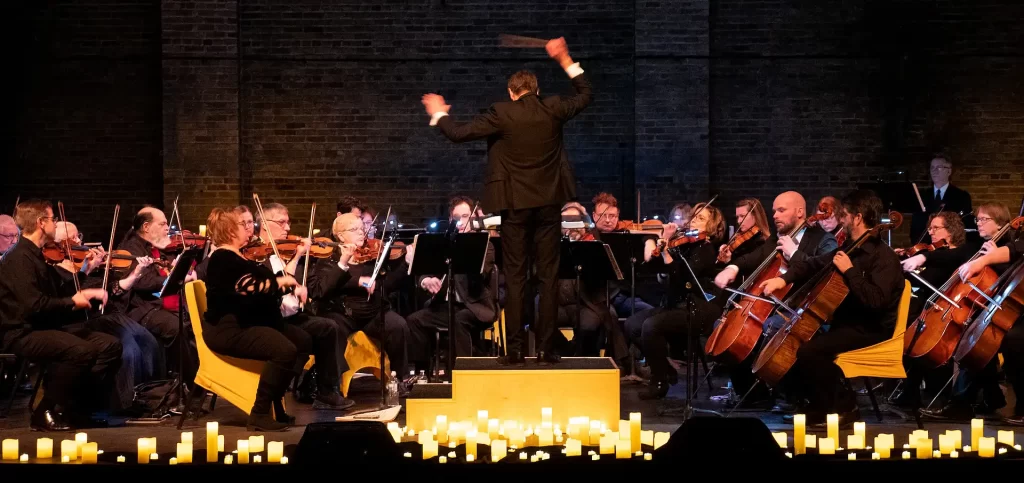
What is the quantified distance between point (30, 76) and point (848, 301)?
816 centimetres

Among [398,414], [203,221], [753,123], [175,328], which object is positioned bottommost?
[398,414]

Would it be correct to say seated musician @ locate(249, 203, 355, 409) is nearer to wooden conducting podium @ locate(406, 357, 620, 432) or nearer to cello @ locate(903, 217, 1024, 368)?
wooden conducting podium @ locate(406, 357, 620, 432)

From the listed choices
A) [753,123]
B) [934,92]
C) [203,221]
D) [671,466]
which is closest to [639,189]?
[753,123]

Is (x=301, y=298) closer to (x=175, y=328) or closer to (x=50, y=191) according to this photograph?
(x=175, y=328)

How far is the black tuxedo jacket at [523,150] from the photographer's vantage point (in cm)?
587

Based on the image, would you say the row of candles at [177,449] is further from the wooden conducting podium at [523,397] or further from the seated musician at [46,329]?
the seated musician at [46,329]

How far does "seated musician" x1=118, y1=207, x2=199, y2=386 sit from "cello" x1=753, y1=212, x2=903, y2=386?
371cm

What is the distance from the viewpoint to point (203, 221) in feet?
34.0

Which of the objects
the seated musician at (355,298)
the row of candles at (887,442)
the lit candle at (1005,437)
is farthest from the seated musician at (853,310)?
the seated musician at (355,298)

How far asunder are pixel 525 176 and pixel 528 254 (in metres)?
0.45

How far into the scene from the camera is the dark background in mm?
10391

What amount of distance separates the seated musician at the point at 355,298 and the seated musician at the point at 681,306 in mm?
1739

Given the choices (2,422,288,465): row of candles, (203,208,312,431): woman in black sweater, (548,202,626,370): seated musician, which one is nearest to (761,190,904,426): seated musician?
(548,202,626,370): seated musician

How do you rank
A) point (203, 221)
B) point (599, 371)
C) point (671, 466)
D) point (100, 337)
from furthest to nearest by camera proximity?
point (203, 221) < point (100, 337) < point (599, 371) < point (671, 466)
